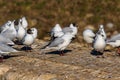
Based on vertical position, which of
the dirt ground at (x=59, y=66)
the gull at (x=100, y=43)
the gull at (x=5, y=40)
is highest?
the gull at (x=5, y=40)

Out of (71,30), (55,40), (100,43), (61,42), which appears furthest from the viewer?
(71,30)

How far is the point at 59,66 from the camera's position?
68.9 feet

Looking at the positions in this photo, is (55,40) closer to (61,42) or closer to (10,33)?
(61,42)

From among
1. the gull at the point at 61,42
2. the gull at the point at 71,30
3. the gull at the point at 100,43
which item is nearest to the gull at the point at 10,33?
the gull at the point at 71,30

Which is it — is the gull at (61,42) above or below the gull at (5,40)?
below

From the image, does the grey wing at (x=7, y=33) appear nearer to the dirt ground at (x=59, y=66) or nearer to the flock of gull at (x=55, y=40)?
the flock of gull at (x=55, y=40)

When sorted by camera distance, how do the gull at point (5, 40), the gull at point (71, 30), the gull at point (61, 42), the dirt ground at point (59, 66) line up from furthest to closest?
the gull at point (71, 30) < the gull at point (5, 40) < the gull at point (61, 42) < the dirt ground at point (59, 66)

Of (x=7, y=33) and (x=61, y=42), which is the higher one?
(x=7, y=33)

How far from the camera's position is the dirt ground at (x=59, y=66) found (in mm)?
19453

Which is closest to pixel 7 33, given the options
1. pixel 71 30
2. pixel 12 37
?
pixel 12 37

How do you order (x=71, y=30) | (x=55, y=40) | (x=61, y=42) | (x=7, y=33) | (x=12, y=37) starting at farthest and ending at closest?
(x=71, y=30) → (x=7, y=33) → (x=12, y=37) → (x=55, y=40) → (x=61, y=42)

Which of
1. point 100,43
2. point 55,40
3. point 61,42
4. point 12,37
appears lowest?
point 100,43

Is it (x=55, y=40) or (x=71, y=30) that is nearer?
(x=55, y=40)

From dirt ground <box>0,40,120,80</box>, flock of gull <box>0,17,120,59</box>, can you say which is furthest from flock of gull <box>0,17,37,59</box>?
dirt ground <box>0,40,120,80</box>
